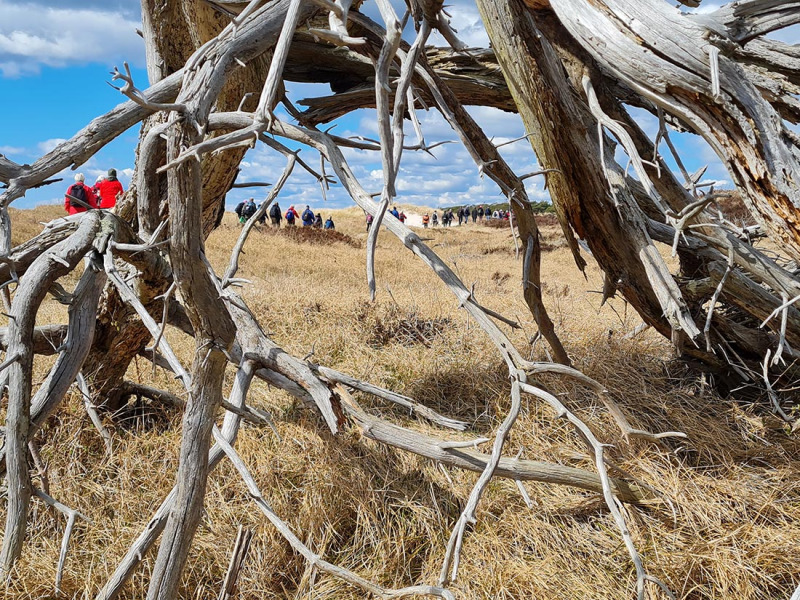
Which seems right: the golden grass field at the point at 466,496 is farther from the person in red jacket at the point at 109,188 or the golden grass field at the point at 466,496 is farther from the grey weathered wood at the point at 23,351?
the person in red jacket at the point at 109,188

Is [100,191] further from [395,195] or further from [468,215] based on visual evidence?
[468,215]

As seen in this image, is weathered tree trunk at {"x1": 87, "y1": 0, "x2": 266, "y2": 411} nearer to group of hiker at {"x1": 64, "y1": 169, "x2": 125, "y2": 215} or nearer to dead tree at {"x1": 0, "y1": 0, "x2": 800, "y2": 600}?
dead tree at {"x1": 0, "y1": 0, "x2": 800, "y2": 600}

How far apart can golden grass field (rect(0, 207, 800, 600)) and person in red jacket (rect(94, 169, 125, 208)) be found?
4.86 metres

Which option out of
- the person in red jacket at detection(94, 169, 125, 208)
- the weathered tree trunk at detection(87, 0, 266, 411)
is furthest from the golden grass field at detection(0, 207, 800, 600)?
the person in red jacket at detection(94, 169, 125, 208)

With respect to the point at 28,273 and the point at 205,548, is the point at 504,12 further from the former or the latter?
the point at 205,548

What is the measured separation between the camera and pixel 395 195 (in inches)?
82.7

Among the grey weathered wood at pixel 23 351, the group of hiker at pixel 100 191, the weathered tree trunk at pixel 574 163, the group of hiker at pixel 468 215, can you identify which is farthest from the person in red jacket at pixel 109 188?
the group of hiker at pixel 468 215

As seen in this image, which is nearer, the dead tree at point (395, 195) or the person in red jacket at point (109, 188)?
the dead tree at point (395, 195)

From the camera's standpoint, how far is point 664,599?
321 cm

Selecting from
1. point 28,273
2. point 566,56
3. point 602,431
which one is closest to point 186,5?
point 28,273

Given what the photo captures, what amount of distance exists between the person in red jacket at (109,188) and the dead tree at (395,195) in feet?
18.9

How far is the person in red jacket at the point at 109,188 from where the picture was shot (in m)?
9.72

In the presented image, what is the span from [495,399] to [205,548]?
7.56ft

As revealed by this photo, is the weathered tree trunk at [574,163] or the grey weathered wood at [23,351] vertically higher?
the weathered tree trunk at [574,163]
